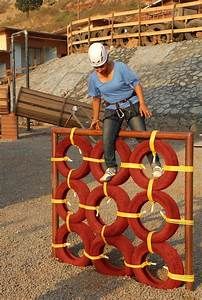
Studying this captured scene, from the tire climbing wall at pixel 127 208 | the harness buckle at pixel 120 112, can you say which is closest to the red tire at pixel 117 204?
the tire climbing wall at pixel 127 208

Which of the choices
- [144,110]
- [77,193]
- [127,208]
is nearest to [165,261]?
[127,208]

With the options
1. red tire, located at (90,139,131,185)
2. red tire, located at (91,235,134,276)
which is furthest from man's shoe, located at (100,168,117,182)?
red tire, located at (91,235,134,276)

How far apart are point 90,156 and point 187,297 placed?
166 cm

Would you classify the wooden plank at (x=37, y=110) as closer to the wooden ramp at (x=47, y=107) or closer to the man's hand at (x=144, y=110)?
the wooden ramp at (x=47, y=107)

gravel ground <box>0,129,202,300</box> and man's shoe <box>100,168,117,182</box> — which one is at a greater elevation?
man's shoe <box>100,168,117,182</box>

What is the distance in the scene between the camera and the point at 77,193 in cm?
494

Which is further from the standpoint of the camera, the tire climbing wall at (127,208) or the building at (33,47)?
the building at (33,47)

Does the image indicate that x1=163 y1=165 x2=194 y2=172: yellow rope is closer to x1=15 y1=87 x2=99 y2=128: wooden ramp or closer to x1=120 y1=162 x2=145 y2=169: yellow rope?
x1=120 y1=162 x2=145 y2=169: yellow rope

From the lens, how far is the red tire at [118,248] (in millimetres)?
4615

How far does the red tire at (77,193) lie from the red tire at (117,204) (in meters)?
0.09

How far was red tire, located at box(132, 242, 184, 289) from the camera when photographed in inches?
170

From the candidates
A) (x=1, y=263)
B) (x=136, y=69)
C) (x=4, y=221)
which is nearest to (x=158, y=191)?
(x=1, y=263)

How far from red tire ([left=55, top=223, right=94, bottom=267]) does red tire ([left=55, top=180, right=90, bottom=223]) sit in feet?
0.30

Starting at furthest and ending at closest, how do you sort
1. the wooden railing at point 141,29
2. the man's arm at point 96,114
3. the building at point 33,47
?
1. the building at point 33,47
2. the wooden railing at point 141,29
3. the man's arm at point 96,114
